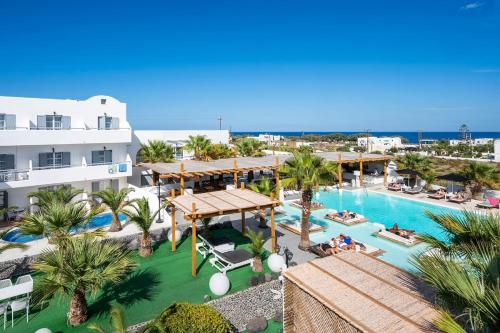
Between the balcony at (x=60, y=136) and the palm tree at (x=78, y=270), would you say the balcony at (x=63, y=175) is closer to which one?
the balcony at (x=60, y=136)

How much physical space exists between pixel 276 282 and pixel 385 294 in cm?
496

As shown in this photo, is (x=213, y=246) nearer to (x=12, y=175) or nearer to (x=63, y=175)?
(x=63, y=175)

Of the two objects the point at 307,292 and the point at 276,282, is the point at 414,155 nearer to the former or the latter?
the point at 276,282

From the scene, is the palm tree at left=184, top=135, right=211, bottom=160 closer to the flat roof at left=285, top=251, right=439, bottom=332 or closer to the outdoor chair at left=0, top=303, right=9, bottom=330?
the outdoor chair at left=0, top=303, right=9, bottom=330

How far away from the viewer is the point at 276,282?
429 inches

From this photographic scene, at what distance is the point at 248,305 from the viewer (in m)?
9.61

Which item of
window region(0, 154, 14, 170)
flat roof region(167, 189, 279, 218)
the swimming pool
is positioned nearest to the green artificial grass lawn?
flat roof region(167, 189, 279, 218)

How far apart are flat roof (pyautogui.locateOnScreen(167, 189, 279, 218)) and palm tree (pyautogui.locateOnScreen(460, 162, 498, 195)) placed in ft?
65.8

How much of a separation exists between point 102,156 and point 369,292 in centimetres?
2227

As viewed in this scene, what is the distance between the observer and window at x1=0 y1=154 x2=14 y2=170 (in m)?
19.4

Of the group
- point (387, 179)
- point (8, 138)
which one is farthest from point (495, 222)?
point (387, 179)

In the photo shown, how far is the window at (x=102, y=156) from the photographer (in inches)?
918

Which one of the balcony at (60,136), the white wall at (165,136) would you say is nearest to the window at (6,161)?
the balcony at (60,136)

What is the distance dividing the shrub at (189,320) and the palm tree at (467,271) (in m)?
4.67
